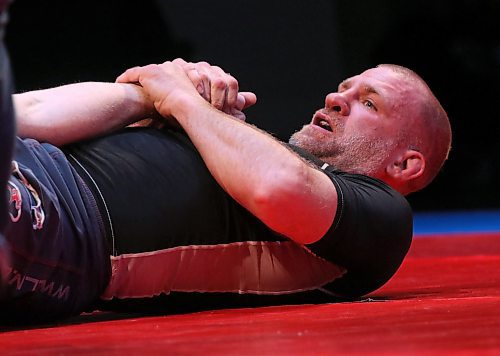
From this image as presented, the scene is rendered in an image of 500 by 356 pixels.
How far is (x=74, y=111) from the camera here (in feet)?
5.79

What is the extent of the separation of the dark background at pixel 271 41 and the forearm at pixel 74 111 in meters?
3.52

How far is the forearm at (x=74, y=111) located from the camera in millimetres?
1743

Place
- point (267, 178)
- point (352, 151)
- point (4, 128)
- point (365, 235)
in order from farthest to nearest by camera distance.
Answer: point (352, 151), point (365, 235), point (267, 178), point (4, 128)

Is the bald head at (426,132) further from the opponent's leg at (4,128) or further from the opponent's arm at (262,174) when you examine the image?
the opponent's leg at (4,128)

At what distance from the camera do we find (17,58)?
549 cm

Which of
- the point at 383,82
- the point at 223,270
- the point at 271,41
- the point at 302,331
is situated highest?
the point at 383,82

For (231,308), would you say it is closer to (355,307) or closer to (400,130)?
(355,307)

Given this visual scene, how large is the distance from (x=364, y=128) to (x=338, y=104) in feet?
0.30

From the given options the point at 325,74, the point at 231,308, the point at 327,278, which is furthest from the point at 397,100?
the point at 325,74

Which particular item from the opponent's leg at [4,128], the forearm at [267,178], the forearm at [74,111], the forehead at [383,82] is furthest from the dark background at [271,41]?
the opponent's leg at [4,128]

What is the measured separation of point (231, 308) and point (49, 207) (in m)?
0.43

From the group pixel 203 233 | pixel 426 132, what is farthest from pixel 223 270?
pixel 426 132

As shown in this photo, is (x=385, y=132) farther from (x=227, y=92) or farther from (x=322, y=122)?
(x=227, y=92)

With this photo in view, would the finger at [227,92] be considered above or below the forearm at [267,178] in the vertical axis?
above
